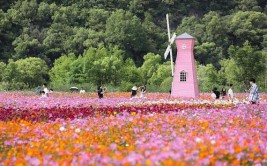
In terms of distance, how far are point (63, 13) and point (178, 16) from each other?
19259 millimetres

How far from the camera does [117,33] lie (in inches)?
2884

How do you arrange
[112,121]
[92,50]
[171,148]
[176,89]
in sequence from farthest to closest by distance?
[92,50], [176,89], [112,121], [171,148]

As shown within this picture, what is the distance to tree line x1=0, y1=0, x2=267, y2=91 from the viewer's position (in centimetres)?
6131

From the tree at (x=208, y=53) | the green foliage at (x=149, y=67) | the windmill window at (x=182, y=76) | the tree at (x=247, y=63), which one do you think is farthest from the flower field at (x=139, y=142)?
the tree at (x=208, y=53)

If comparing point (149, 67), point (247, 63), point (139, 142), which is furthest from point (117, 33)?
point (139, 142)

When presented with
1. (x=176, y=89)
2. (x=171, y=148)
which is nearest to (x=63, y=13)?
(x=176, y=89)

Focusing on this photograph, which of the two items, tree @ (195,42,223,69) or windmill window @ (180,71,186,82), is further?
tree @ (195,42,223,69)

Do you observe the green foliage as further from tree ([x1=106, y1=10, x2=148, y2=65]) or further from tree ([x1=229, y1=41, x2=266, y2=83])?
tree ([x1=229, y1=41, x2=266, y2=83])

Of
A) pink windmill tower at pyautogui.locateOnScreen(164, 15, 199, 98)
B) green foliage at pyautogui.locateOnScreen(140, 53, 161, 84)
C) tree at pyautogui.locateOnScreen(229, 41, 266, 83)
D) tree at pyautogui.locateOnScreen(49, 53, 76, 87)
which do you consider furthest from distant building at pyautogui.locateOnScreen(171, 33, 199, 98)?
green foliage at pyautogui.locateOnScreen(140, 53, 161, 84)

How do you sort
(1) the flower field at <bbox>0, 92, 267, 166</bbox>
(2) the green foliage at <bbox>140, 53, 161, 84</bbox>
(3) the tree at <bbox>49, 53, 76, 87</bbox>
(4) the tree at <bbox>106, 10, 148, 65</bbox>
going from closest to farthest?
(1) the flower field at <bbox>0, 92, 267, 166</bbox>
(3) the tree at <bbox>49, 53, 76, 87</bbox>
(2) the green foliage at <bbox>140, 53, 161, 84</bbox>
(4) the tree at <bbox>106, 10, 148, 65</bbox>

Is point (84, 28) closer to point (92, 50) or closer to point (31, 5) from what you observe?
point (31, 5)

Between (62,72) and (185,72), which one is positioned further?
(62,72)

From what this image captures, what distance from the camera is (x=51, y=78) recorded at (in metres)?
61.1

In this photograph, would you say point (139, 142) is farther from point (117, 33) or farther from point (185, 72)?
point (117, 33)
